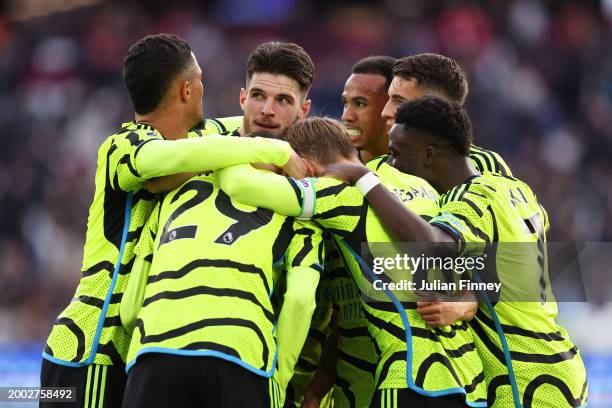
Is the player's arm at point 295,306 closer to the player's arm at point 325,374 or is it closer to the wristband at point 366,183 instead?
the wristband at point 366,183

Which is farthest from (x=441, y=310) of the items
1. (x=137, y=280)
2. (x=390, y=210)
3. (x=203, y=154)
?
(x=137, y=280)

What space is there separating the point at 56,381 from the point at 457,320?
1.73 meters

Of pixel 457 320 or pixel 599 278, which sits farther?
pixel 599 278

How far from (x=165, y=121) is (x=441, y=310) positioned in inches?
61.6

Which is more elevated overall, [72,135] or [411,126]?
[72,135]

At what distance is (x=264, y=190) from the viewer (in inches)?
162

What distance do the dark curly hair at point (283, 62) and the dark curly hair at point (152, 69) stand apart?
0.51m

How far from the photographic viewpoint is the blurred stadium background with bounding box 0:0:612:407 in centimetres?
1300

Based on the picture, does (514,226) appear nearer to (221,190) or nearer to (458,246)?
(458,246)

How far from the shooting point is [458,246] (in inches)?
167

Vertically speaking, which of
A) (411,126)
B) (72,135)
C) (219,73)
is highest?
(219,73)

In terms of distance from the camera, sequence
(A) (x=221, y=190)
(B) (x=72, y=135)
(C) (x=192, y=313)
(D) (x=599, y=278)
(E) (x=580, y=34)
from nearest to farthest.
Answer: (C) (x=192, y=313)
(A) (x=221, y=190)
(D) (x=599, y=278)
(B) (x=72, y=135)
(E) (x=580, y=34)

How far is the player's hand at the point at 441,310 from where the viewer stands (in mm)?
4145

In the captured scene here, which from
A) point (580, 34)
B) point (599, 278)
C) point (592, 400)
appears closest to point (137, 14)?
point (580, 34)
